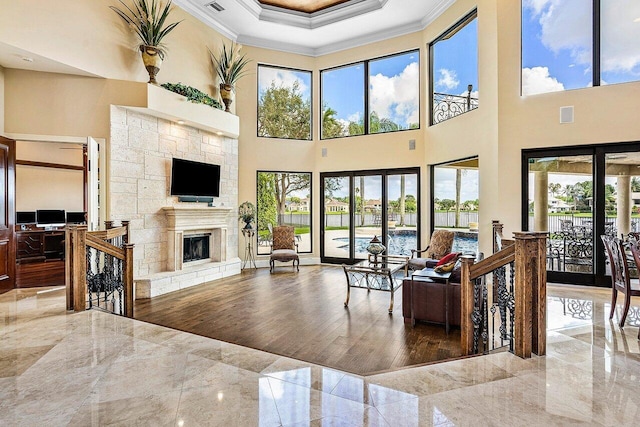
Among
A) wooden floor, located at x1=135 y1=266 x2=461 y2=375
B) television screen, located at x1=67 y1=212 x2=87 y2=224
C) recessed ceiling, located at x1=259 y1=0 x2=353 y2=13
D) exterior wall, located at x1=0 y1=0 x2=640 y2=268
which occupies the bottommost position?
wooden floor, located at x1=135 y1=266 x2=461 y2=375

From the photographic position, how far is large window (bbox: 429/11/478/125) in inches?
251

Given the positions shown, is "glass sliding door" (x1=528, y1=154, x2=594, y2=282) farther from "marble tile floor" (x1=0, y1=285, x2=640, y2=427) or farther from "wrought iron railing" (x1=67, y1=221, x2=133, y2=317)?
"wrought iron railing" (x1=67, y1=221, x2=133, y2=317)

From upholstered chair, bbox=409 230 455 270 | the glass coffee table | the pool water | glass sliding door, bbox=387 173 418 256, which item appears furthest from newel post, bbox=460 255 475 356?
glass sliding door, bbox=387 173 418 256

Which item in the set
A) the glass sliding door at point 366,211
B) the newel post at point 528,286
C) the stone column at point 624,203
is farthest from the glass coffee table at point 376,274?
the stone column at point 624,203

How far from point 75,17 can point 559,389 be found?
23.4ft

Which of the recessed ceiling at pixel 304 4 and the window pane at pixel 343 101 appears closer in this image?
the recessed ceiling at pixel 304 4

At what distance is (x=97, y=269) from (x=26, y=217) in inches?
249

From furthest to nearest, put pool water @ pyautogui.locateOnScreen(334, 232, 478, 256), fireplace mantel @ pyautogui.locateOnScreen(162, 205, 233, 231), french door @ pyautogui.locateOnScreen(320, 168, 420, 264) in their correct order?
1. french door @ pyautogui.locateOnScreen(320, 168, 420, 264)
2. pool water @ pyautogui.locateOnScreen(334, 232, 478, 256)
3. fireplace mantel @ pyautogui.locateOnScreen(162, 205, 233, 231)

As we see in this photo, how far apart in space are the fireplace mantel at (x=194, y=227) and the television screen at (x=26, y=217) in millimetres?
4965

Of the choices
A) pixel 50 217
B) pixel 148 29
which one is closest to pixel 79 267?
pixel 148 29

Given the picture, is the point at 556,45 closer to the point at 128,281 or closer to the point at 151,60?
the point at 151,60

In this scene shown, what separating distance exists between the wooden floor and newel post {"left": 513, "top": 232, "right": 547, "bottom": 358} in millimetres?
744

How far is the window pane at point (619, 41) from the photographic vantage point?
5145 millimetres

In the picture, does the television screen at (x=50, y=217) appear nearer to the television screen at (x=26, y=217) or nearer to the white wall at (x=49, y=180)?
the television screen at (x=26, y=217)
